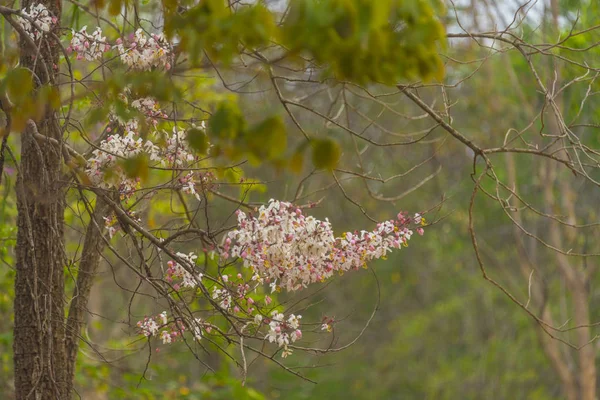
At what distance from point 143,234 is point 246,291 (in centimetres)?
42

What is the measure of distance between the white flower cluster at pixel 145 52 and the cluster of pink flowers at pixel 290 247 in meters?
0.69

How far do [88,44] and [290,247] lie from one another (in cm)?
110

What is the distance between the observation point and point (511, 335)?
1208 centimetres

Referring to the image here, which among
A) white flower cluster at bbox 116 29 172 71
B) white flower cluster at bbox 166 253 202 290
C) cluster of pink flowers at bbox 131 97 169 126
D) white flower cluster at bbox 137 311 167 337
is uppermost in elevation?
white flower cluster at bbox 116 29 172 71

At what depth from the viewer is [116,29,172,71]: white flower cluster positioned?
2.91 meters

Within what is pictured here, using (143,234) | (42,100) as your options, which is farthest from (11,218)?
(42,100)

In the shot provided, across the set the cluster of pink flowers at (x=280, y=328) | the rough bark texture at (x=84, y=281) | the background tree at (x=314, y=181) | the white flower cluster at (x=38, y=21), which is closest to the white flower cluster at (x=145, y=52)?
the background tree at (x=314, y=181)

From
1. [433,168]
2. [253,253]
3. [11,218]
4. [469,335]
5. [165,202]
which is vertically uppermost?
[433,168]

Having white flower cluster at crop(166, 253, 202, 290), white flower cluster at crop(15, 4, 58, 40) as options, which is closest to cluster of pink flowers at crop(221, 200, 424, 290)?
white flower cluster at crop(166, 253, 202, 290)

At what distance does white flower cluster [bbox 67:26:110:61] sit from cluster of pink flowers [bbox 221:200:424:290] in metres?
0.87

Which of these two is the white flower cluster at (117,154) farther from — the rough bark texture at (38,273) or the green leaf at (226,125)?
the green leaf at (226,125)

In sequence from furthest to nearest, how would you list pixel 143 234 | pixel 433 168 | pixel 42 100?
pixel 433 168 → pixel 143 234 → pixel 42 100

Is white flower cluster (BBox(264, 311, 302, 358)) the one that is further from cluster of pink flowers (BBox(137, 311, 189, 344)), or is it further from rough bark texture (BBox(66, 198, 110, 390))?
rough bark texture (BBox(66, 198, 110, 390))

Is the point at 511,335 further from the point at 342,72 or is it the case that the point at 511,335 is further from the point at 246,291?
the point at 342,72
